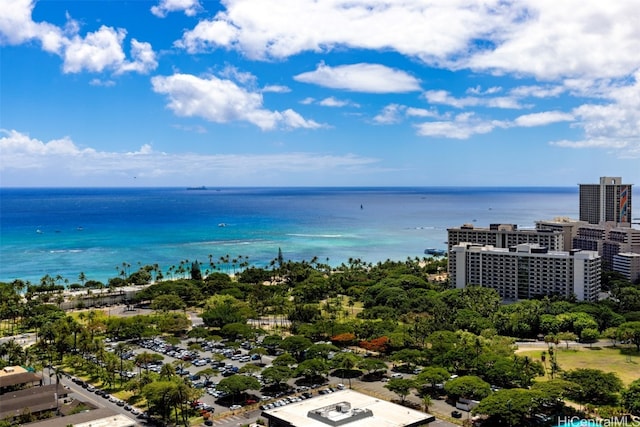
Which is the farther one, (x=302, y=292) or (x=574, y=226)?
(x=574, y=226)

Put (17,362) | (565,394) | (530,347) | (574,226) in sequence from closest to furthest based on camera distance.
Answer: (565,394) < (17,362) < (530,347) < (574,226)

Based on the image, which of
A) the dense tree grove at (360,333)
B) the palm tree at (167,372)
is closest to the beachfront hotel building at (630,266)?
the dense tree grove at (360,333)

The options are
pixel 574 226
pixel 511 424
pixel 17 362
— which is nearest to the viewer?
pixel 511 424

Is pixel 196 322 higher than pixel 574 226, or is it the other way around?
pixel 574 226

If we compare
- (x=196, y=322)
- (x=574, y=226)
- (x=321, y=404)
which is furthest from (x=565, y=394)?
(x=574, y=226)

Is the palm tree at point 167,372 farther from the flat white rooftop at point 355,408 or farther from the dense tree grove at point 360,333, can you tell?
A: the flat white rooftop at point 355,408

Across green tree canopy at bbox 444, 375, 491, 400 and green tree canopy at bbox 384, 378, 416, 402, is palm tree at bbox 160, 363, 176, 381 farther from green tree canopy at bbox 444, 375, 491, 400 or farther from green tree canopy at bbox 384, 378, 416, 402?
green tree canopy at bbox 444, 375, 491, 400

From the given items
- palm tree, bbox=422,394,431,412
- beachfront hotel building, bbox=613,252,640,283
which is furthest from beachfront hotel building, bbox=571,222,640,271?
palm tree, bbox=422,394,431,412

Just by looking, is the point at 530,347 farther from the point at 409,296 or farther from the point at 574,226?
the point at 574,226
